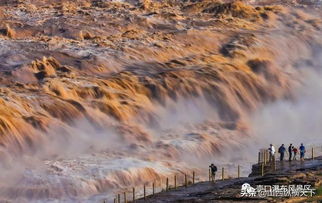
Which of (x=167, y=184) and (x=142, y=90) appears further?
(x=142, y=90)

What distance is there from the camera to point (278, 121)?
48594 millimetres

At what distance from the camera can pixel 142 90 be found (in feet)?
149

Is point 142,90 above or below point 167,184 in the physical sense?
above

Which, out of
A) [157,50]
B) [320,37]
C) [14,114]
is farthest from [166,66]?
[320,37]

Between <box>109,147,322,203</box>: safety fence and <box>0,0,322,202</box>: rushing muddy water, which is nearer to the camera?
<box>109,147,322,203</box>: safety fence

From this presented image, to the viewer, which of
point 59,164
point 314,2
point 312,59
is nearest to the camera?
point 59,164

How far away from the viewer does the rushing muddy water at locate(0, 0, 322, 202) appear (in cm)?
3550

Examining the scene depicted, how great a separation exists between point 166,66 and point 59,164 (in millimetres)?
15579

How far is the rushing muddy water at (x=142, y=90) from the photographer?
35.5 m

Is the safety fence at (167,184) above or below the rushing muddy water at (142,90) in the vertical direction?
below

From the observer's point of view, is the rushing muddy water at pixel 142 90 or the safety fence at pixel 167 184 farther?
the rushing muddy water at pixel 142 90

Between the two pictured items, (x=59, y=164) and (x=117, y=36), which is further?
(x=117, y=36)

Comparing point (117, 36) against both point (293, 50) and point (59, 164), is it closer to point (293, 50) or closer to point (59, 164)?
point (293, 50)

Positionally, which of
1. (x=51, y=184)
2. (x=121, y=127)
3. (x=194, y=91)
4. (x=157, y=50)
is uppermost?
(x=157, y=50)
